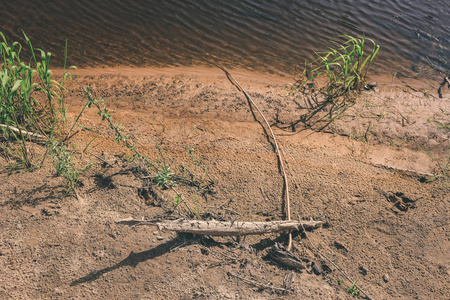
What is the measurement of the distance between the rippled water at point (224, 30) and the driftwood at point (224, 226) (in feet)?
9.82

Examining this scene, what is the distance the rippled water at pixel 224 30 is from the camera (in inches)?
193

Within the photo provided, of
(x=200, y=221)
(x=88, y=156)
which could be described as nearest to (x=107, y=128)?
(x=88, y=156)

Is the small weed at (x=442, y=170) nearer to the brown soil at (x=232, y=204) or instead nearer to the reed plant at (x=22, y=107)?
the brown soil at (x=232, y=204)

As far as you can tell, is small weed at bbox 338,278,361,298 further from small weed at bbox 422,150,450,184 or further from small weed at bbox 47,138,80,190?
small weed at bbox 47,138,80,190

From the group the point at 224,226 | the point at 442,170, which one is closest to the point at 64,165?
the point at 224,226

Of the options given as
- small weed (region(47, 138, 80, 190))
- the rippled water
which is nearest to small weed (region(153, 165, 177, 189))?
small weed (region(47, 138, 80, 190))

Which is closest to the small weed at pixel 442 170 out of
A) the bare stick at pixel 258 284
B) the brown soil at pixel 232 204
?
the brown soil at pixel 232 204

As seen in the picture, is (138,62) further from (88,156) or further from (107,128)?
(88,156)

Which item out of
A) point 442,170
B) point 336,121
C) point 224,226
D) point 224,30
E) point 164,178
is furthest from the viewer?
point 224,30

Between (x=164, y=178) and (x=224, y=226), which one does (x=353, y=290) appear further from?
(x=164, y=178)

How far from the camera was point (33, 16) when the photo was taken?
5.23 meters

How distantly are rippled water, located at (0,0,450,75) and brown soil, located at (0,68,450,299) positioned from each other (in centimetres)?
121

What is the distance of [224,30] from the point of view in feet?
18.2

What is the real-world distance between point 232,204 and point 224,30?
3.81 meters
